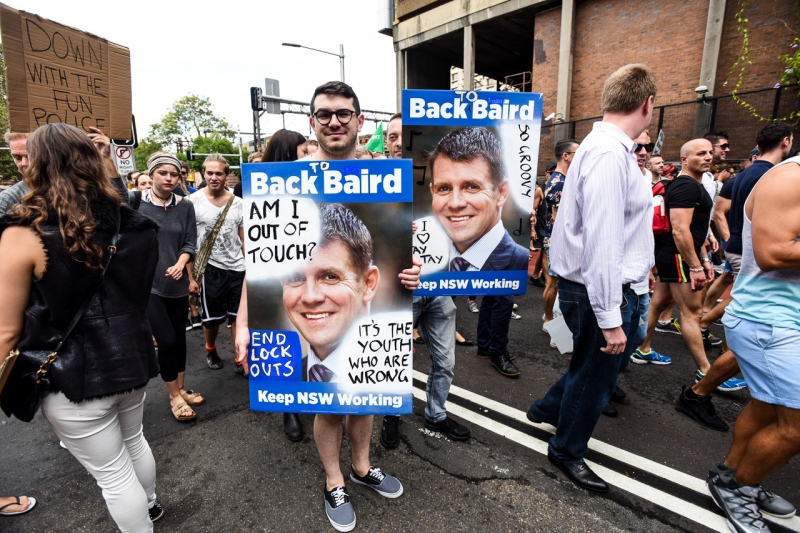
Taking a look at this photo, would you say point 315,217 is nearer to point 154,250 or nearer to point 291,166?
point 291,166

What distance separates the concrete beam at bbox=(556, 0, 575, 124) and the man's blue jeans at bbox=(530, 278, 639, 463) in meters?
15.1

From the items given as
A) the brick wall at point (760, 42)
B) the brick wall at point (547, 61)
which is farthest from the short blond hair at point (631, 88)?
the brick wall at point (547, 61)

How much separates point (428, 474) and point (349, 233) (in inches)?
62.9

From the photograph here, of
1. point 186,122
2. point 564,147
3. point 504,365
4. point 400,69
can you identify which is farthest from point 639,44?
point 186,122

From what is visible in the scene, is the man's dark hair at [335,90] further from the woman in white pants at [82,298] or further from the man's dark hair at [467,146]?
the woman in white pants at [82,298]

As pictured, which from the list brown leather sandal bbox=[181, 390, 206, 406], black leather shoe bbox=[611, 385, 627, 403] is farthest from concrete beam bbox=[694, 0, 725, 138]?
brown leather sandal bbox=[181, 390, 206, 406]

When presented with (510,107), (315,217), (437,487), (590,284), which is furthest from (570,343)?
(315,217)

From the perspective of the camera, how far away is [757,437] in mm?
2109

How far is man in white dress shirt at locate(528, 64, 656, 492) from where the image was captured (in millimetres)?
2066

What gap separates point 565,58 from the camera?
15094mm

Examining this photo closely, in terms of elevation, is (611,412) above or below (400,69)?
below

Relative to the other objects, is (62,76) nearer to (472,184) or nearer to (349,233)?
(349,233)

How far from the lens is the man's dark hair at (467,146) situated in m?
2.62

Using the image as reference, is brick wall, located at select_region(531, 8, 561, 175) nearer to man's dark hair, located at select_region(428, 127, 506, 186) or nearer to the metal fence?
the metal fence
